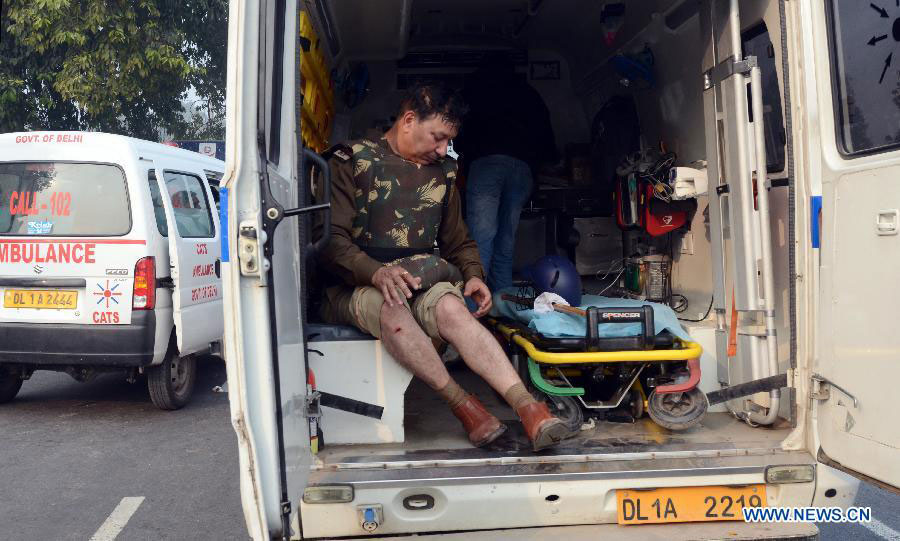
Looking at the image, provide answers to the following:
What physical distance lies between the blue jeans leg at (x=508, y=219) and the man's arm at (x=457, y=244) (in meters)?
1.13

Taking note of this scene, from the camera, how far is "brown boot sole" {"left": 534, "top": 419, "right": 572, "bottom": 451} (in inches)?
115

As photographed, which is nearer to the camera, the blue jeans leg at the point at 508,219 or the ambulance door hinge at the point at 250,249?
the ambulance door hinge at the point at 250,249

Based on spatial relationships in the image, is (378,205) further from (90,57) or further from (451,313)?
(90,57)

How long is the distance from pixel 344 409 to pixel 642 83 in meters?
3.11

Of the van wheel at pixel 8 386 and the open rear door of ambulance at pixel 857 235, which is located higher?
the open rear door of ambulance at pixel 857 235

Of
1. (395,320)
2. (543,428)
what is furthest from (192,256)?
(543,428)

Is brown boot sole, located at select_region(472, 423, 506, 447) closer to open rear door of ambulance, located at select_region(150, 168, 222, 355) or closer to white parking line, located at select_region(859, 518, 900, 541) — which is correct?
white parking line, located at select_region(859, 518, 900, 541)

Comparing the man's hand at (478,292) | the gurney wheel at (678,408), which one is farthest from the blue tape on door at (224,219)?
the gurney wheel at (678,408)

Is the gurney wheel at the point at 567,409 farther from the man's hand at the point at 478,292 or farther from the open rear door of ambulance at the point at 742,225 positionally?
the open rear door of ambulance at the point at 742,225

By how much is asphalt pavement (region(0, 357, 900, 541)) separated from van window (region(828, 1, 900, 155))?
2304 mm

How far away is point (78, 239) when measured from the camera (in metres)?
5.94

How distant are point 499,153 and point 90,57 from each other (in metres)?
10.1

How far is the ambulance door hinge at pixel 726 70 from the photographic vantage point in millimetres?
3348

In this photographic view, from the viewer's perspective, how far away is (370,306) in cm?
323
